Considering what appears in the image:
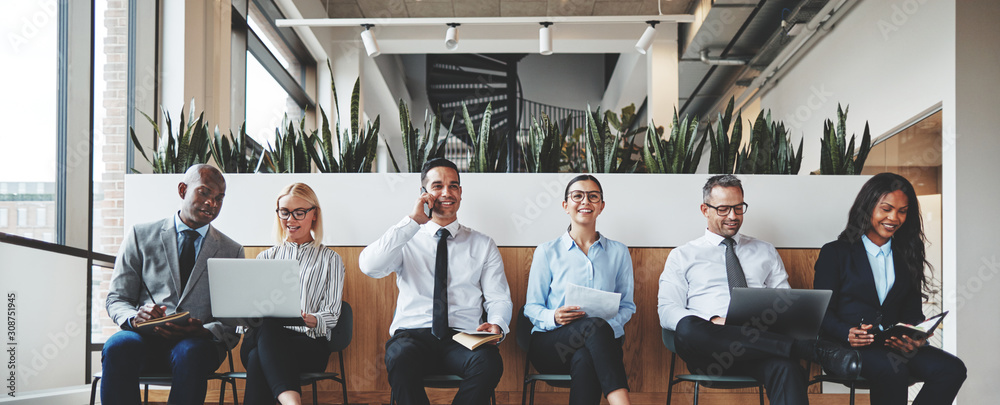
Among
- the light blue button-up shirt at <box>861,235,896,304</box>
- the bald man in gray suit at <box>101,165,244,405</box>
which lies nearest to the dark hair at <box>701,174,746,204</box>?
the light blue button-up shirt at <box>861,235,896,304</box>

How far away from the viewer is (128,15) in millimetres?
4207

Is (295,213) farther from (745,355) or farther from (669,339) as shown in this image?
(745,355)

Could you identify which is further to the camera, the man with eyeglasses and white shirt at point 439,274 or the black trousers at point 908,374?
the man with eyeglasses and white shirt at point 439,274

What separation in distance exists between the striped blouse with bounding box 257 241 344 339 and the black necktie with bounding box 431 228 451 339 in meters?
0.38

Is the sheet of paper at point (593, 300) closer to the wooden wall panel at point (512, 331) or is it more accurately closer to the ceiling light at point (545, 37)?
the wooden wall panel at point (512, 331)

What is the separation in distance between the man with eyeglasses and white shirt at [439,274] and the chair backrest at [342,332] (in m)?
0.17

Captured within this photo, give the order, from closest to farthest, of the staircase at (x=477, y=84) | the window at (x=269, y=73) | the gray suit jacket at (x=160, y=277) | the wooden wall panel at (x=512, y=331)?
1. the gray suit jacket at (x=160, y=277)
2. the wooden wall panel at (x=512, y=331)
3. the window at (x=269, y=73)
4. the staircase at (x=477, y=84)

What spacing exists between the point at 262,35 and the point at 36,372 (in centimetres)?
388

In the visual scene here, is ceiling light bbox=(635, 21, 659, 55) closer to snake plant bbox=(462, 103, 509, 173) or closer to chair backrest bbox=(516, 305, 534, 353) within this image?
snake plant bbox=(462, 103, 509, 173)

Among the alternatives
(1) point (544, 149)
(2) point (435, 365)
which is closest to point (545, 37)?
(1) point (544, 149)

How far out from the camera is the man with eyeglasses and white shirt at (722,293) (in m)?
2.39

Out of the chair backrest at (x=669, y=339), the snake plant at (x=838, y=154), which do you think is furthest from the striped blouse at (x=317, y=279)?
the snake plant at (x=838, y=154)

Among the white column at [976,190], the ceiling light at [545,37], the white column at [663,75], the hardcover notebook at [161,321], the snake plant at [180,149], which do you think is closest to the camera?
the hardcover notebook at [161,321]

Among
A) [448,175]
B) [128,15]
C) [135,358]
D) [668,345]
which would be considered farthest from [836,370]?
[128,15]
